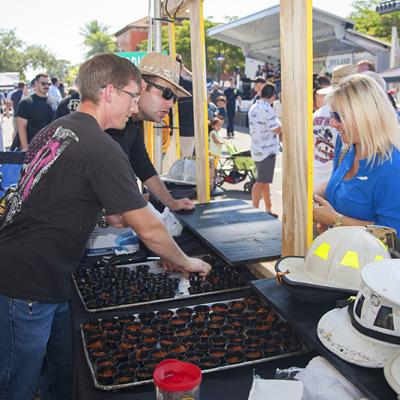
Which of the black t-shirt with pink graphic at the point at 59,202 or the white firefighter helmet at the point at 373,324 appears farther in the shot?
the black t-shirt with pink graphic at the point at 59,202

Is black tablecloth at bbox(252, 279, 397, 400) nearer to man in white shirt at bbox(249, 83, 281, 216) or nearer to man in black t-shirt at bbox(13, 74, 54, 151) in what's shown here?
man in white shirt at bbox(249, 83, 281, 216)

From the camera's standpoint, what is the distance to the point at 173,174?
4.22 metres

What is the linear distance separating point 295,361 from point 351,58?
17.8 m

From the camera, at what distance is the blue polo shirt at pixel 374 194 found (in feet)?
6.47

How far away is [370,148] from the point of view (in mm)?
2031

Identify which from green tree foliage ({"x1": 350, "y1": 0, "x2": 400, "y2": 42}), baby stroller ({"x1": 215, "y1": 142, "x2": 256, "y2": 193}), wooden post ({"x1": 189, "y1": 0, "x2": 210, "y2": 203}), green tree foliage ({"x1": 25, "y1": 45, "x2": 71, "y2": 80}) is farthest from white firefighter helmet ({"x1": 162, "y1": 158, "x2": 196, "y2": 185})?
green tree foliage ({"x1": 25, "y1": 45, "x2": 71, "y2": 80})

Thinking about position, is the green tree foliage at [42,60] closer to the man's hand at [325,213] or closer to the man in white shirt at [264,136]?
the man in white shirt at [264,136]

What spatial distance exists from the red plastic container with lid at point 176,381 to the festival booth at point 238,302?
10.4 inches

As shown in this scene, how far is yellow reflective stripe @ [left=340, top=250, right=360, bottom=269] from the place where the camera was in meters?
1.50

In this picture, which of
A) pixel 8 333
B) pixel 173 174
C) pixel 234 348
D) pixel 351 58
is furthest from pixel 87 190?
pixel 351 58

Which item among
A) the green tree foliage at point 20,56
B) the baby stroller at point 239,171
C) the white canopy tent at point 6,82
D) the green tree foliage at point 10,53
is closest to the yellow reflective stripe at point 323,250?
the baby stroller at point 239,171

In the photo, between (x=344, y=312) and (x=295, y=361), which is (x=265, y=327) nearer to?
(x=295, y=361)

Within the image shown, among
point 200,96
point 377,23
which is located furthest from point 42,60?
point 200,96

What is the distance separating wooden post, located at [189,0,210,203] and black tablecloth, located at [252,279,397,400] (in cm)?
181
